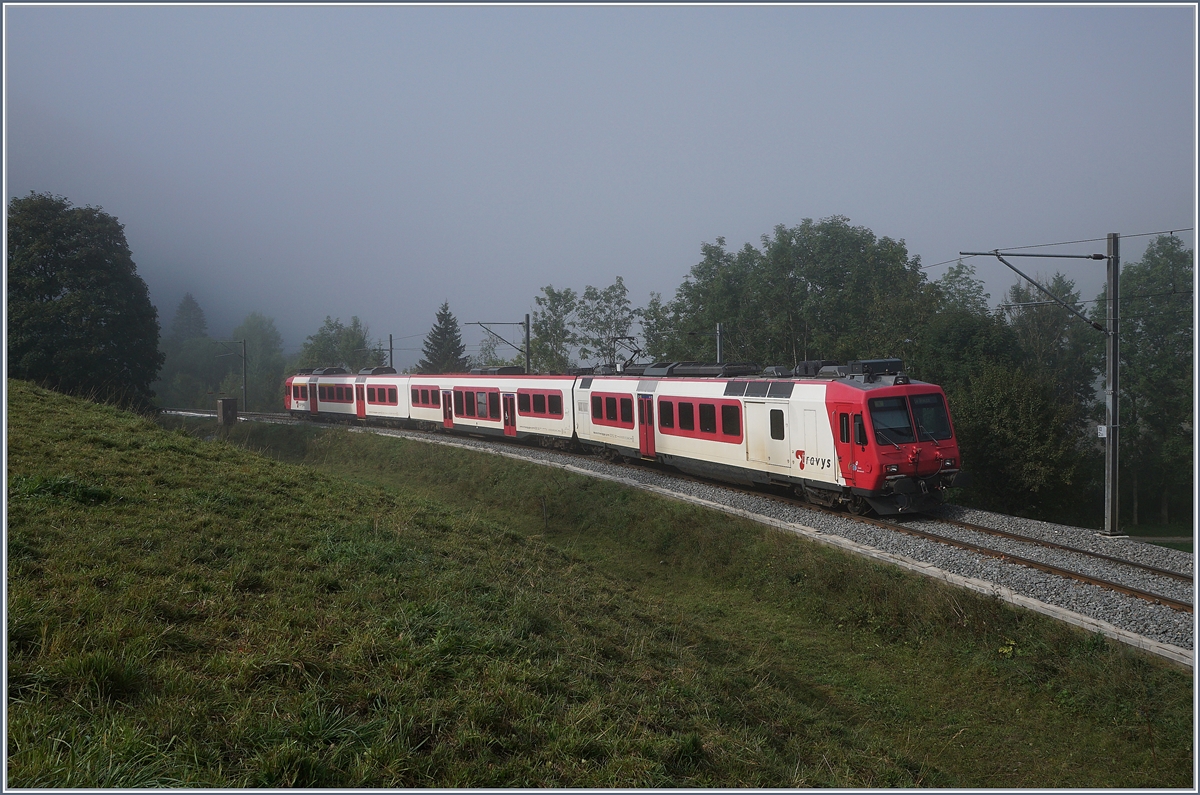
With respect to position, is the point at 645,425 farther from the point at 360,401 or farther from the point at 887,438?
the point at 360,401

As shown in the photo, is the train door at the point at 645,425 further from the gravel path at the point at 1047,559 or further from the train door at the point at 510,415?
the train door at the point at 510,415

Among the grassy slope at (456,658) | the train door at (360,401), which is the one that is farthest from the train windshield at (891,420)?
the train door at (360,401)

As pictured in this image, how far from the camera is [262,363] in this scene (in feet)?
352

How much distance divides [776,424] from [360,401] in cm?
2938

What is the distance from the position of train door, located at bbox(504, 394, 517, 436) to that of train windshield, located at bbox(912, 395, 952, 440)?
17611 millimetres

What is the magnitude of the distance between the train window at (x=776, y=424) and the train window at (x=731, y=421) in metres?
1.17

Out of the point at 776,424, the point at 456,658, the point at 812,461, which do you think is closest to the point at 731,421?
the point at 776,424

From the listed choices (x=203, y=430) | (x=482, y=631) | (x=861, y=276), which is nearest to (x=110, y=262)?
(x=203, y=430)

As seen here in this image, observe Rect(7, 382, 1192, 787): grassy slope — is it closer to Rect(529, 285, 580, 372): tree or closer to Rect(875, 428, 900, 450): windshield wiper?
Rect(875, 428, 900, 450): windshield wiper

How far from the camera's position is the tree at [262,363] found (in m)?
68.6

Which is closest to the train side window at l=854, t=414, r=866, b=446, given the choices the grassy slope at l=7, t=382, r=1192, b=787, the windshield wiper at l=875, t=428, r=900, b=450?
the windshield wiper at l=875, t=428, r=900, b=450

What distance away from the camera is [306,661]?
17.6 ft

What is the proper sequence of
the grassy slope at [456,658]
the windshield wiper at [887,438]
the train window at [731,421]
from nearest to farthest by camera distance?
the grassy slope at [456,658], the windshield wiper at [887,438], the train window at [731,421]

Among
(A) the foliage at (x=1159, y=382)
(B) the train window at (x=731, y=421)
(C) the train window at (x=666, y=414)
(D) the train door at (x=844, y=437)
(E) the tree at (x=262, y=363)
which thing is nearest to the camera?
(D) the train door at (x=844, y=437)
